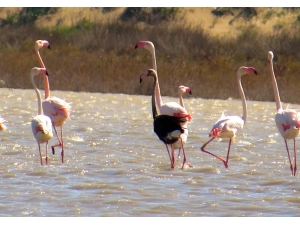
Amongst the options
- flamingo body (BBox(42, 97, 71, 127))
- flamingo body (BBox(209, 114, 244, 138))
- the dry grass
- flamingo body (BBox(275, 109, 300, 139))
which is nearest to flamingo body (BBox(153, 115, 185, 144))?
flamingo body (BBox(209, 114, 244, 138))

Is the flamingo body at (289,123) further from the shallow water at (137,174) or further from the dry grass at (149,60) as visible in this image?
the dry grass at (149,60)

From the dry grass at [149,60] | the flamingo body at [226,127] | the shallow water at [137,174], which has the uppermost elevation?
the flamingo body at [226,127]

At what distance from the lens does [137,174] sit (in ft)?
27.7

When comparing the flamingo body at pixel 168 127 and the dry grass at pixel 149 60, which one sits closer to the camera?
the flamingo body at pixel 168 127

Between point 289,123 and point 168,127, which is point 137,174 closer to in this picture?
point 168,127

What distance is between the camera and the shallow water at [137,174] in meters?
6.93

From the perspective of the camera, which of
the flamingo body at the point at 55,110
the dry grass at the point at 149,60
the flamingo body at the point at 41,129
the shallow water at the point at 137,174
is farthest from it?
the dry grass at the point at 149,60

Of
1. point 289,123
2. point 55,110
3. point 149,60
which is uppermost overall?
point 289,123

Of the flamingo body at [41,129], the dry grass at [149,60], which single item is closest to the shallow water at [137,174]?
the flamingo body at [41,129]

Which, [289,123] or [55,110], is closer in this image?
[289,123]

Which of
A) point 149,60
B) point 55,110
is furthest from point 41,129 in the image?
point 149,60

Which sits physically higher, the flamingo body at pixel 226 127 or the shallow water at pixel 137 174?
the flamingo body at pixel 226 127

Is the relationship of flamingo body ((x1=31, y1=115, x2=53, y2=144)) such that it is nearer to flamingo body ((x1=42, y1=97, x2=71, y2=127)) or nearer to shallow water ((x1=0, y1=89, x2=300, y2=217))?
shallow water ((x1=0, y1=89, x2=300, y2=217))
